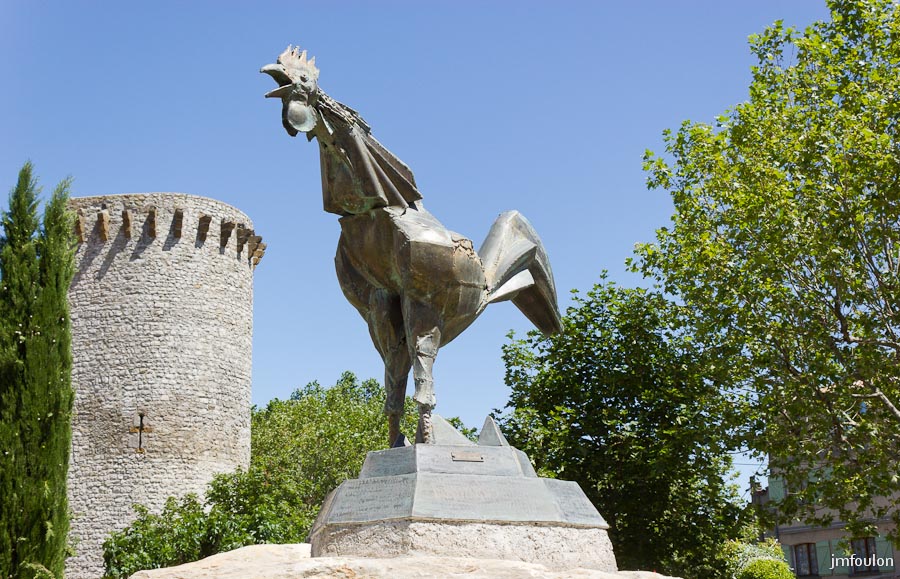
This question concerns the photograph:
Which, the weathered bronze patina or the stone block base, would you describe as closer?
the stone block base

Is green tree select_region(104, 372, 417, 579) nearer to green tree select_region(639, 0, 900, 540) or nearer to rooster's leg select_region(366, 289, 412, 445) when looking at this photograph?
green tree select_region(639, 0, 900, 540)

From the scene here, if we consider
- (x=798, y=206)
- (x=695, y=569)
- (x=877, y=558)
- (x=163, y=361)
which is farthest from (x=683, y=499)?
(x=163, y=361)

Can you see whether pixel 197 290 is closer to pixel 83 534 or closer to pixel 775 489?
pixel 83 534

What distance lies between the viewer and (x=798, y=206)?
13.9m

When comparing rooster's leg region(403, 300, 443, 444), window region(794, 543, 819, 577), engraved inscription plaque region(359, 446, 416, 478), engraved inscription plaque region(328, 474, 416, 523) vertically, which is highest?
rooster's leg region(403, 300, 443, 444)

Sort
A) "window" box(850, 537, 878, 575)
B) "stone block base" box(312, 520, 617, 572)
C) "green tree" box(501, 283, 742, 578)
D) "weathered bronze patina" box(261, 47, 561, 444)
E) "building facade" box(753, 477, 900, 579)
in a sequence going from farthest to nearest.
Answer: "window" box(850, 537, 878, 575) → "building facade" box(753, 477, 900, 579) → "green tree" box(501, 283, 742, 578) → "weathered bronze patina" box(261, 47, 561, 444) → "stone block base" box(312, 520, 617, 572)

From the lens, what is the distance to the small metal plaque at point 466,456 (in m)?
5.27

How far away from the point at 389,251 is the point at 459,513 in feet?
5.04

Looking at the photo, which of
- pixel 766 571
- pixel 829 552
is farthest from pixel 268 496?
pixel 829 552

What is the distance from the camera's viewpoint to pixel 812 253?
13.4 m

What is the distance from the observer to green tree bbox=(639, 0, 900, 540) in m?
13.3

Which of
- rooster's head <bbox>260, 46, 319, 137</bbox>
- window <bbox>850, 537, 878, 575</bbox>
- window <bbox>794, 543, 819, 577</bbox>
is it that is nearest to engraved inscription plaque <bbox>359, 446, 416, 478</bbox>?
rooster's head <bbox>260, 46, 319, 137</bbox>

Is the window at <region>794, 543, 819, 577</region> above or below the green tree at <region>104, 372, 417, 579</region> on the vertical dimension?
below

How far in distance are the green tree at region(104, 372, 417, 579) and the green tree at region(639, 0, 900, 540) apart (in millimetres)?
7254
